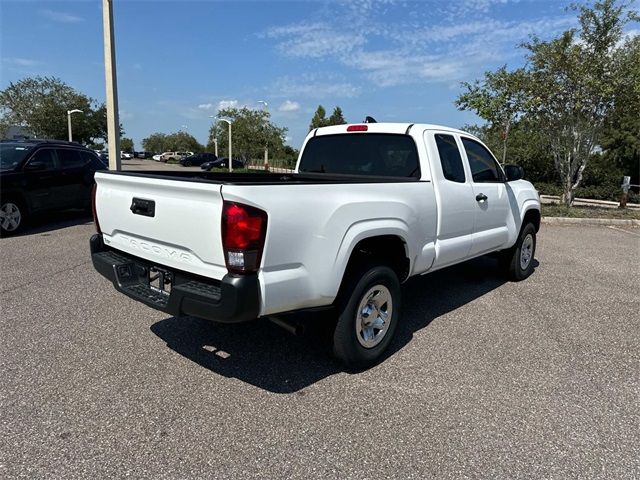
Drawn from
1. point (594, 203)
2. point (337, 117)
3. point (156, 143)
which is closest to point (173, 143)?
point (156, 143)

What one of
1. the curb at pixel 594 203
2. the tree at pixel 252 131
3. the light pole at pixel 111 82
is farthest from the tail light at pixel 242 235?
the tree at pixel 252 131

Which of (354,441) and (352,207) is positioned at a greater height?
(352,207)

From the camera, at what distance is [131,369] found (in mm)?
3480

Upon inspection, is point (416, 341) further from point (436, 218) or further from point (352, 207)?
point (352, 207)

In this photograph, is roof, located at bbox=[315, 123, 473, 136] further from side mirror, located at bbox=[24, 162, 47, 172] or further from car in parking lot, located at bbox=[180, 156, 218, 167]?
car in parking lot, located at bbox=[180, 156, 218, 167]

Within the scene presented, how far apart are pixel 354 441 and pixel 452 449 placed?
0.56 metres

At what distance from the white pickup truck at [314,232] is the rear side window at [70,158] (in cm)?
649

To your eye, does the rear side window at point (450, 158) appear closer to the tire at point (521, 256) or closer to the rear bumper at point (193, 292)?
the tire at point (521, 256)

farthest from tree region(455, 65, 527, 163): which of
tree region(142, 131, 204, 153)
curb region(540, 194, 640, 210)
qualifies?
tree region(142, 131, 204, 153)

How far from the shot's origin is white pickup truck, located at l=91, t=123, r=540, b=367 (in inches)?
106

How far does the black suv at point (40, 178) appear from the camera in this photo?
8312mm

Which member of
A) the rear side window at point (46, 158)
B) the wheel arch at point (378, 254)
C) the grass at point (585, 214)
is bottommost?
the grass at point (585, 214)

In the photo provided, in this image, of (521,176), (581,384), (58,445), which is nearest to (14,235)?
(58,445)

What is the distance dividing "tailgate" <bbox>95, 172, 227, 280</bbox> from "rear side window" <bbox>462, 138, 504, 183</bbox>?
319 cm
